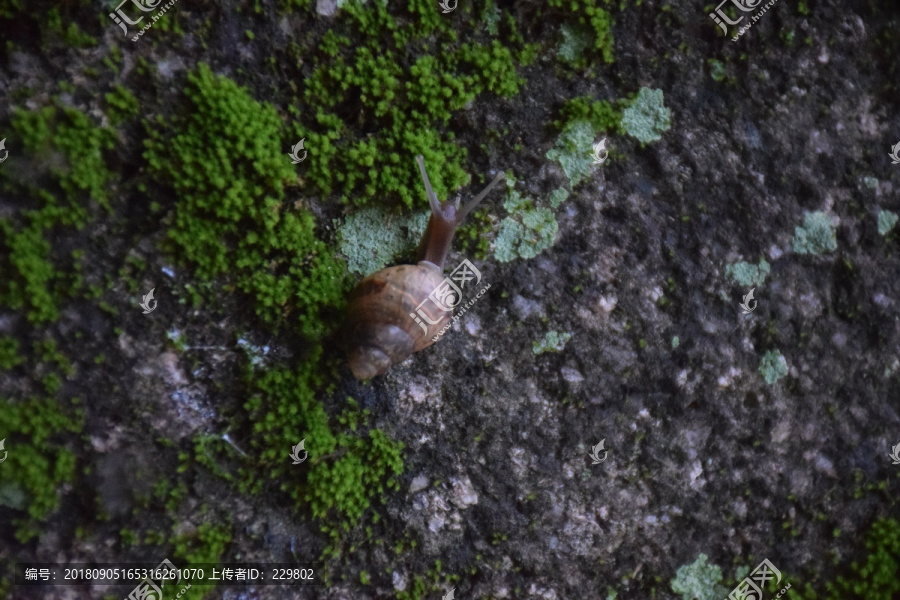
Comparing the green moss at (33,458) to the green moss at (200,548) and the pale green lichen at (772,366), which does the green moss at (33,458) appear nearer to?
the green moss at (200,548)

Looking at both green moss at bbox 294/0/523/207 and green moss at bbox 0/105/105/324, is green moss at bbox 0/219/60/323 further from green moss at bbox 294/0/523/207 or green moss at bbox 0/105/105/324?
green moss at bbox 294/0/523/207

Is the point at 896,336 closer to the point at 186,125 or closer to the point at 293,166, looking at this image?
the point at 293,166

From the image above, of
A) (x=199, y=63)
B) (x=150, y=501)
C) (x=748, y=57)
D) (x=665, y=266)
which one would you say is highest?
(x=748, y=57)

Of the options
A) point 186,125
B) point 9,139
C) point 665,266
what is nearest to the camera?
point 9,139

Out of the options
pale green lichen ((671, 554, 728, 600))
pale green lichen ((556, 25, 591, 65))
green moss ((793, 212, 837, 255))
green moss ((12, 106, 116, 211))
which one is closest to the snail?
pale green lichen ((556, 25, 591, 65))

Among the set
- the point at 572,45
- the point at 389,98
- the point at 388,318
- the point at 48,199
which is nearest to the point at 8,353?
the point at 48,199

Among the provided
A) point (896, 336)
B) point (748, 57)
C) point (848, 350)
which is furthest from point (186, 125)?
point (896, 336)

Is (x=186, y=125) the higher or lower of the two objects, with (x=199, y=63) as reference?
lower
